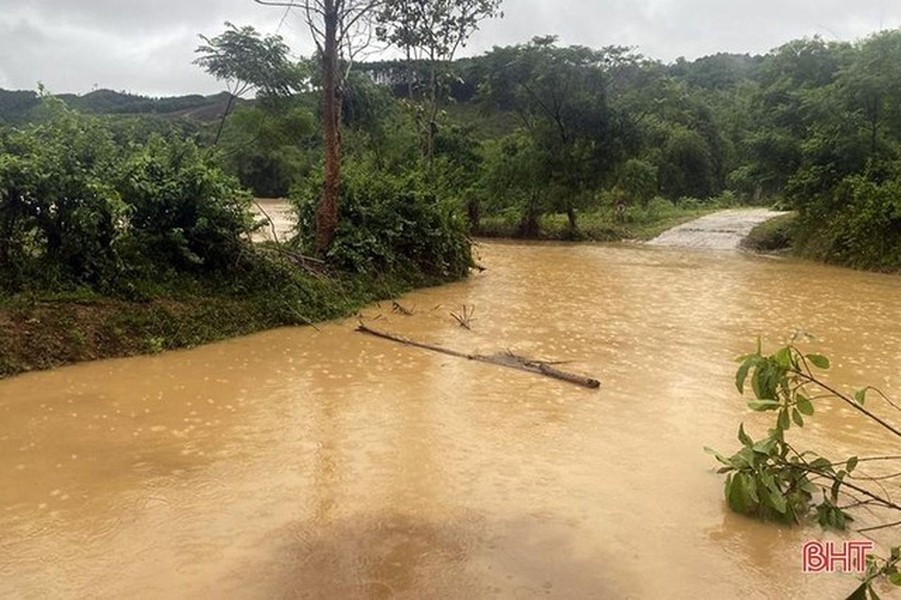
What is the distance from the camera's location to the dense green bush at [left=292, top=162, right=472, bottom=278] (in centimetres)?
1256

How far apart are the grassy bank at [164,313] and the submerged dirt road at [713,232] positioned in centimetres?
1777

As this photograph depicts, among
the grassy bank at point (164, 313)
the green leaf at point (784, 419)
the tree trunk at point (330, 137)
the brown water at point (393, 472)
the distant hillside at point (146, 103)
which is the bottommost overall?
the brown water at point (393, 472)

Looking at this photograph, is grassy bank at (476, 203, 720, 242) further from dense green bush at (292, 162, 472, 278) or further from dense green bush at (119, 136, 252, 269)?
dense green bush at (119, 136, 252, 269)

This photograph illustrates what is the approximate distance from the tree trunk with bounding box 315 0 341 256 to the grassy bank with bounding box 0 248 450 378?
103cm

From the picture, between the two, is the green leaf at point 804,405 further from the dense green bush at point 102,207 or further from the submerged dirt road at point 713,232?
the submerged dirt road at point 713,232

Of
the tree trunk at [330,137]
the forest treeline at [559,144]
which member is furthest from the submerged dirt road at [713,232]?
the tree trunk at [330,137]

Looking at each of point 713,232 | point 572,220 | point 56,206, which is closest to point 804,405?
point 56,206

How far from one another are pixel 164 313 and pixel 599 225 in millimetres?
23860

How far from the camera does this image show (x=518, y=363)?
7.93 meters

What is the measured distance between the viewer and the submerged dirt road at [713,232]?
25844 millimetres

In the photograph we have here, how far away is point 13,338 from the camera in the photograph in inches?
289

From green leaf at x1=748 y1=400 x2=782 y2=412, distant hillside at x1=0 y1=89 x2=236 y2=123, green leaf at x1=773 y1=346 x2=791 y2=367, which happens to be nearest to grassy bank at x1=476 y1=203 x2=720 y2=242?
green leaf at x1=748 y1=400 x2=782 y2=412

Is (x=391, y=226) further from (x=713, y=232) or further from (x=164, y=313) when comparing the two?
(x=713, y=232)

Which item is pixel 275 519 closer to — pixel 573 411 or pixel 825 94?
pixel 573 411
